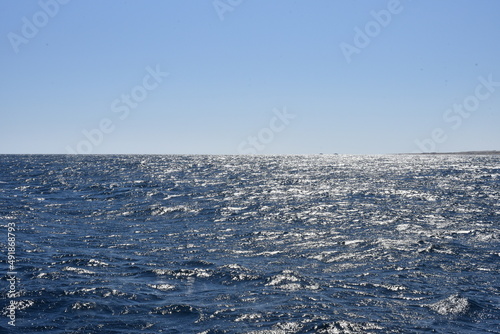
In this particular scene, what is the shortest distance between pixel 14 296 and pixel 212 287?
7.28m

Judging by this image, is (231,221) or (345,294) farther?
(231,221)

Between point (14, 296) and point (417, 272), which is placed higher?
point (14, 296)

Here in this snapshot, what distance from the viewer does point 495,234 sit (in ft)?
93.5

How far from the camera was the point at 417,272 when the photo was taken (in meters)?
19.7

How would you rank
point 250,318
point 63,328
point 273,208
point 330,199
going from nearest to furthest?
point 63,328, point 250,318, point 273,208, point 330,199

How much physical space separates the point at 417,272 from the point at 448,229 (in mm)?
12760

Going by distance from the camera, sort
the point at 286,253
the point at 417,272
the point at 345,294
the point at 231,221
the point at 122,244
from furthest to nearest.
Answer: the point at 231,221
the point at 122,244
the point at 286,253
the point at 417,272
the point at 345,294

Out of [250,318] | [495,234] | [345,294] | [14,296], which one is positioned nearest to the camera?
[250,318]

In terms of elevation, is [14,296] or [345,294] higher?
[14,296]

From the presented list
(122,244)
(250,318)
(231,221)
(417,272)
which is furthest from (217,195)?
(250,318)

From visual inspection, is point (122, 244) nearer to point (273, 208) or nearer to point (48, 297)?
point (48, 297)

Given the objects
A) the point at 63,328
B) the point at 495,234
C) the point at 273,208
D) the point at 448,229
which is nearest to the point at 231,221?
the point at 273,208

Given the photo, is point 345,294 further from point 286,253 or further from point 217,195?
point 217,195

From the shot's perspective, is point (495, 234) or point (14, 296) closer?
point (14, 296)
